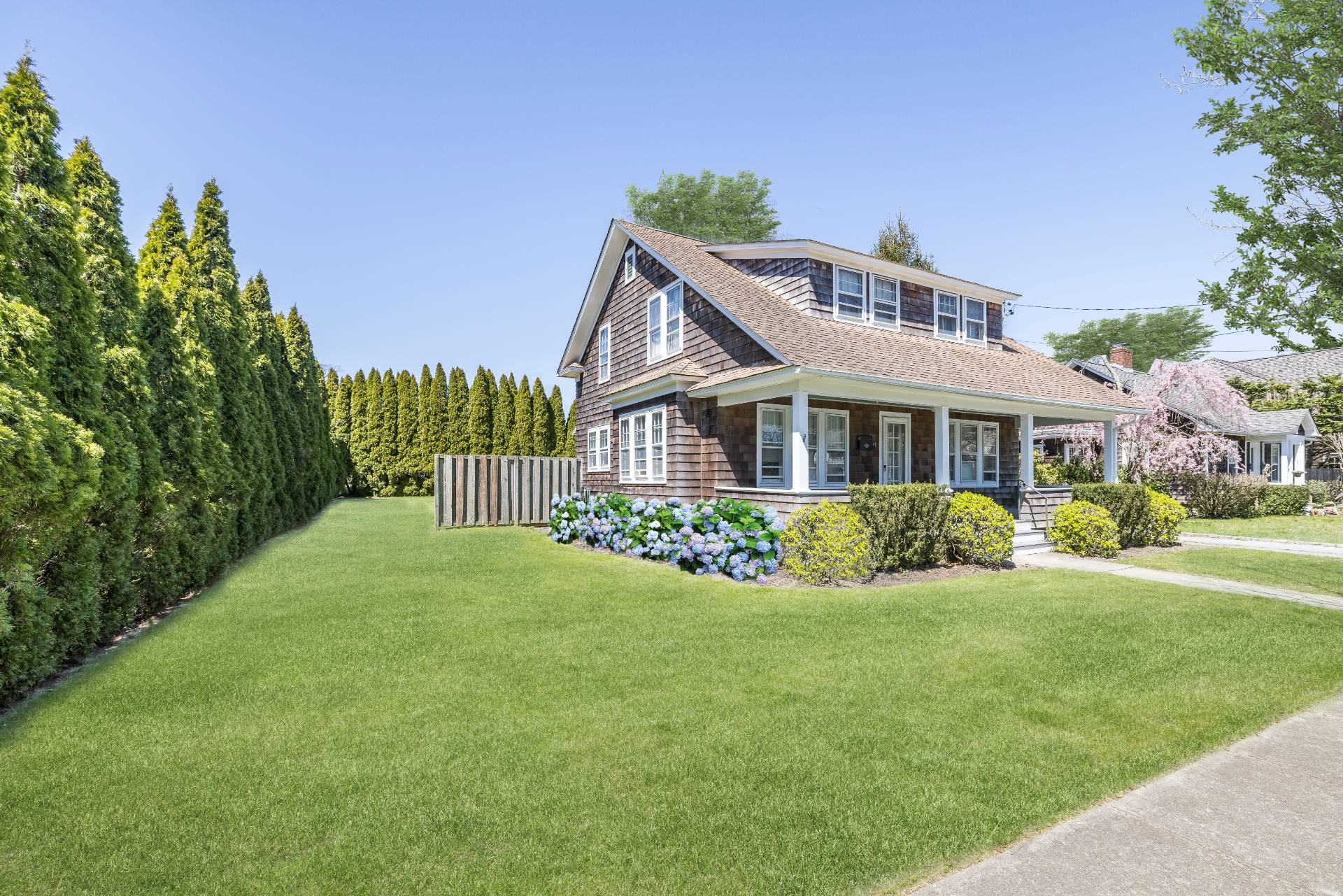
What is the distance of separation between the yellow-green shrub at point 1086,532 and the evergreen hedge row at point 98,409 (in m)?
13.5

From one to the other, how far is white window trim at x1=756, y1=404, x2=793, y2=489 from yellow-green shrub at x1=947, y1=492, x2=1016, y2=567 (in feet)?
11.6

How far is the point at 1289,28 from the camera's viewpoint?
837 centimetres

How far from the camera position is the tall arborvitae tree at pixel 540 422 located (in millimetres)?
28781

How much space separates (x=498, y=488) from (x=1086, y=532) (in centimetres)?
1312

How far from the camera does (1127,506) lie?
12273 mm

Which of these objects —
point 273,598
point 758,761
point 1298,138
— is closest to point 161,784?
point 758,761

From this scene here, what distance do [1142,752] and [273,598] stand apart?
26.8 feet

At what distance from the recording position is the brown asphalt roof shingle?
11.0 m

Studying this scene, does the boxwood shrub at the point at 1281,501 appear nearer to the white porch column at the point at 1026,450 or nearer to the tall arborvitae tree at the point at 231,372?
the white porch column at the point at 1026,450

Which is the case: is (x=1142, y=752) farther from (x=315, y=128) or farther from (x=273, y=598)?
(x=315, y=128)

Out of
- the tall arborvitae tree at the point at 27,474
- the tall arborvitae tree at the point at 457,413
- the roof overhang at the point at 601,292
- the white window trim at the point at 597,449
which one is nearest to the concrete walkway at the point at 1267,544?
the roof overhang at the point at 601,292

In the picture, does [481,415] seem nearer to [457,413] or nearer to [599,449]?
[457,413]

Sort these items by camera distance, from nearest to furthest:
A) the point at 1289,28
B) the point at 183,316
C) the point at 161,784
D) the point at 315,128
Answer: the point at 161,784
the point at 1289,28
the point at 183,316
the point at 315,128

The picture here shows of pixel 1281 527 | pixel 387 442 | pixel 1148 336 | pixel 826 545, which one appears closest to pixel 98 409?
pixel 826 545
